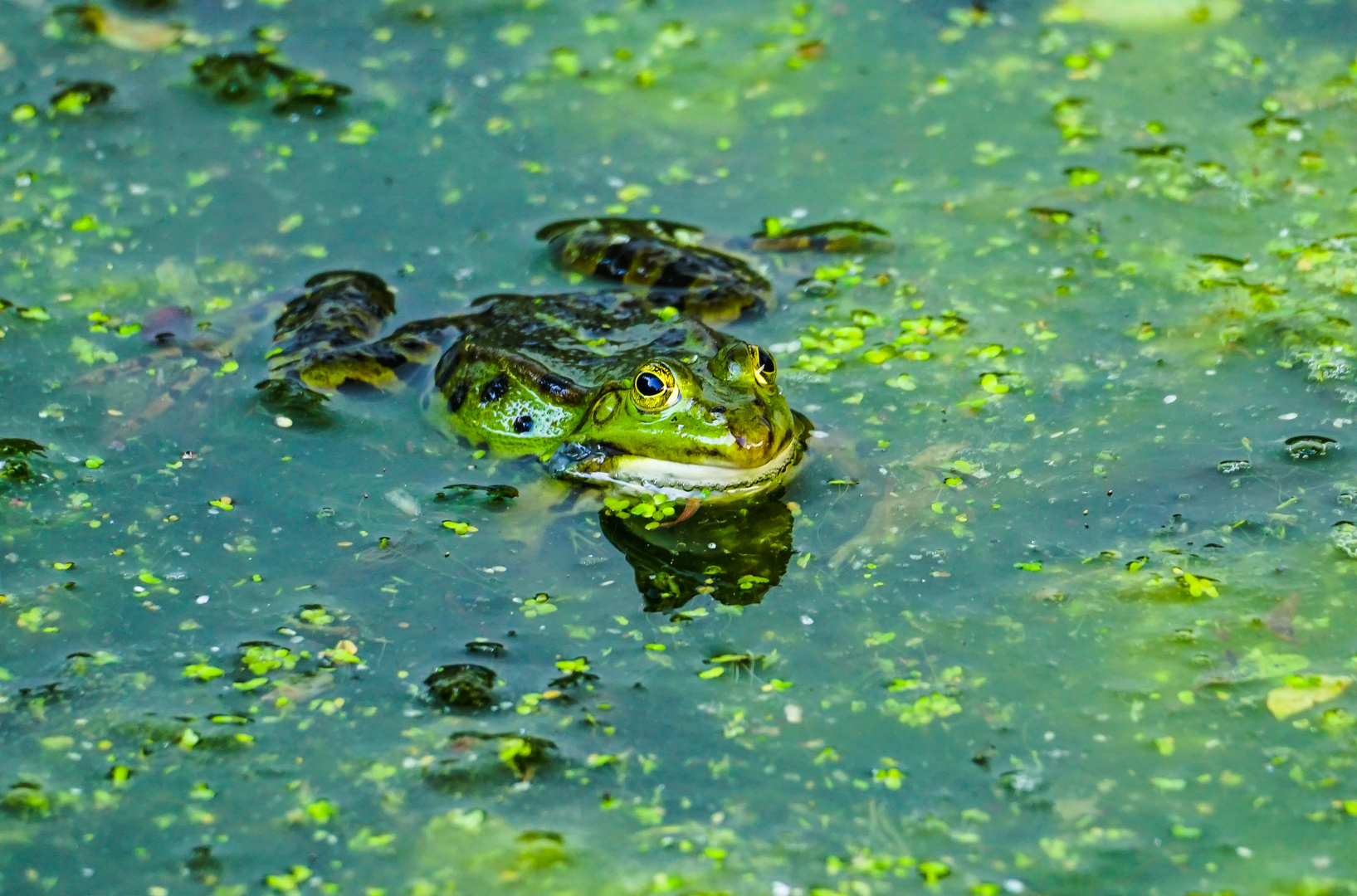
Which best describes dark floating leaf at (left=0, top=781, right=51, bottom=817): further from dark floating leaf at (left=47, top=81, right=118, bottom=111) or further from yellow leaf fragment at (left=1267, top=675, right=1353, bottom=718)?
dark floating leaf at (left=47, top=81, right=118, bottom=111)

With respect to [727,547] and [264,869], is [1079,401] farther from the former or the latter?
[264,869]

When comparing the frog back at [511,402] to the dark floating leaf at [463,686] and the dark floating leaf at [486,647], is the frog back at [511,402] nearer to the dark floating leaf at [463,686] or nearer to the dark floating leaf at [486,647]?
the dark floating leaf at [486,647]

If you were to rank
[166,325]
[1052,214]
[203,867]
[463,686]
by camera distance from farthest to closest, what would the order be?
[1052,214] → [166,325] → [463,686] → [203,867]

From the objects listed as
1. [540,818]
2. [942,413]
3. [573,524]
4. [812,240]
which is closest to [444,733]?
[540,818]

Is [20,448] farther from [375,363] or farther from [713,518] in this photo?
[713,518]

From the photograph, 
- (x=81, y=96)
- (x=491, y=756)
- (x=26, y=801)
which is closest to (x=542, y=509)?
(x=491, y=756)
